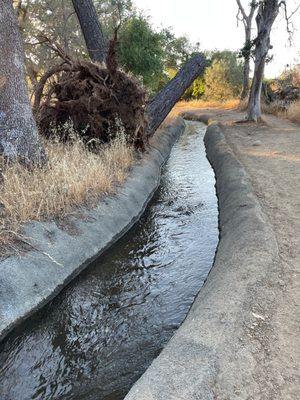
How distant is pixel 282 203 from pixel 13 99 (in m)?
4.74

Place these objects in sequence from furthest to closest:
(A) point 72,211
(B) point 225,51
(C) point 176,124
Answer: (B) point 225,51 < (C) point 176,124 < (A) point 72,211

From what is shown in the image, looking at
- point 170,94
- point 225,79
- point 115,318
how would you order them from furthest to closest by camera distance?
point 225,79, point 170,94, point 115,318

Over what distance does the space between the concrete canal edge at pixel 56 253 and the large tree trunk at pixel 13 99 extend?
152 cm

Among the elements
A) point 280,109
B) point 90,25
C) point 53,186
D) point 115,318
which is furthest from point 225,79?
point 115,318

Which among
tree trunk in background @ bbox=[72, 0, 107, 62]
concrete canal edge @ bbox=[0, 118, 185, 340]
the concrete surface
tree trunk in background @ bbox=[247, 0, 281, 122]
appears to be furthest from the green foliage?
the concrete surface

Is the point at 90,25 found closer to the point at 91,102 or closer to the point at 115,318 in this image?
the point at 91,102

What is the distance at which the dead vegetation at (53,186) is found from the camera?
19.7 feet

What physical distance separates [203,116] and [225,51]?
15632 mm

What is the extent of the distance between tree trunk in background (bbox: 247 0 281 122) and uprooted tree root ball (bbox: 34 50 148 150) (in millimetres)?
7427

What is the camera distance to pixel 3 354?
461cm

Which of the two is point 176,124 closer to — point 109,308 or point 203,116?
point 203,116

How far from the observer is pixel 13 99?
7.11 metres

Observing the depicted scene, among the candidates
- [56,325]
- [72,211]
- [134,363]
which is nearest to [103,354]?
[134,363]

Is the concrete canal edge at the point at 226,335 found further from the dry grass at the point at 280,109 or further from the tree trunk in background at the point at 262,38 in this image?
the dry grass at the point at 280,109
